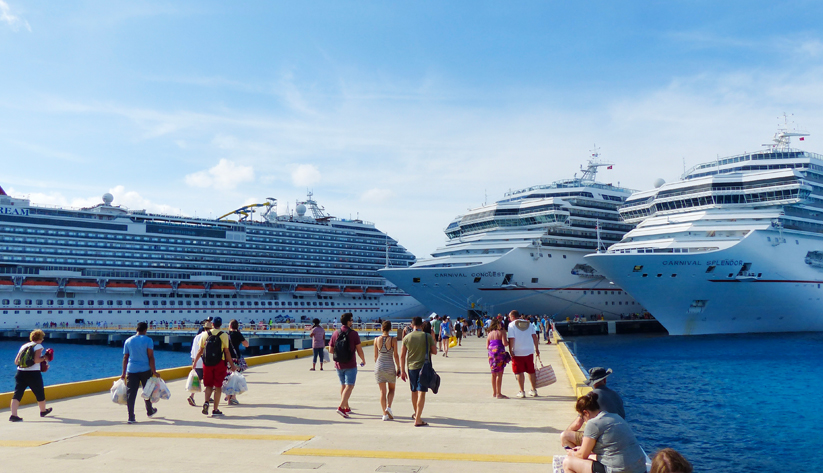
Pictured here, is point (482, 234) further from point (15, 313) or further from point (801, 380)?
point (15, 313)

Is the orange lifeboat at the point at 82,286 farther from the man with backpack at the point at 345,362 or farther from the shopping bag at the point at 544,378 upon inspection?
the shopping bag at the point at 544,378

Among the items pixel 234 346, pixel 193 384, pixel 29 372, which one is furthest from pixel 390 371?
pixel 29 372

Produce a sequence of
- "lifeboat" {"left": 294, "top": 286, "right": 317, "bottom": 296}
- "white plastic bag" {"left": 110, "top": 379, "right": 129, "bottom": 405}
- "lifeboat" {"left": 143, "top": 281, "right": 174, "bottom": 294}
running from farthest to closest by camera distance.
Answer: "lifeboat" {"left": 294, "top": 286, "right": 317, "bottom": 296}, "lifeboat" {"left": 143, "top": 281, "right": 174, "bottom": 294}, "white plastic bag" {"left": 110, "top": 379, "right": 129, "bottom": 405}

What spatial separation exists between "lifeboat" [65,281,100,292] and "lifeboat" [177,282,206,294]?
8454mm

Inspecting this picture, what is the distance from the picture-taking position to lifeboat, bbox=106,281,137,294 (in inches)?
2594

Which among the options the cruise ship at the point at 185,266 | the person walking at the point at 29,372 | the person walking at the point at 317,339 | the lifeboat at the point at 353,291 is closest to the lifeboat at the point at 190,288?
the cruise ship at the point at 185,266

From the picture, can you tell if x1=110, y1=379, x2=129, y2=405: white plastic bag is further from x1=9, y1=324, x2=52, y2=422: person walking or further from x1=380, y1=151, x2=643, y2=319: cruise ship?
x1=380, y1=151, x2=643, y2=319: cruise ship

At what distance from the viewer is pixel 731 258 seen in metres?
39.8

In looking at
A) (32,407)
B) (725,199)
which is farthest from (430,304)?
(32,407)

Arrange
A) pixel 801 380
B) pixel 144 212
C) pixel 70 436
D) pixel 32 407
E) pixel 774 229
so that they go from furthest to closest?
pixel 144 212 → pixel 774 229 → pixel 801 380 → pixel 32 407 → pixel 70 436

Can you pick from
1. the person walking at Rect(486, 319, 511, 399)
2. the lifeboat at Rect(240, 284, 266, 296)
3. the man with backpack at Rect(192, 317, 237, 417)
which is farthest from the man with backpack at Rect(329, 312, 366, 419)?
the lifeboat at Rect(240, 284, 266, 296)

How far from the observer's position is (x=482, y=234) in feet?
180

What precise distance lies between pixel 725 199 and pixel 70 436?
47.2 m

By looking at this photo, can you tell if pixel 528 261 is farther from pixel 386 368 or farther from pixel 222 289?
pixel 386 368
